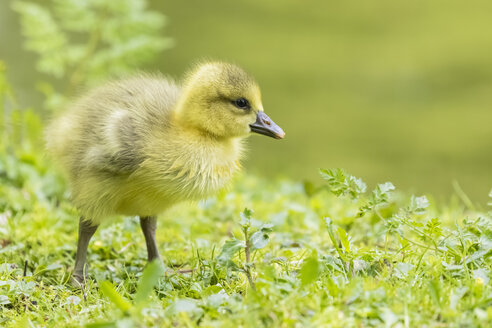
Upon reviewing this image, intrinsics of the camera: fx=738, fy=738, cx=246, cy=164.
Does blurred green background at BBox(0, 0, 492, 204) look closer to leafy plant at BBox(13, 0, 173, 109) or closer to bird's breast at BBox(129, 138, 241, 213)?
leafy plant at BBox(13, 0, 173, 109)

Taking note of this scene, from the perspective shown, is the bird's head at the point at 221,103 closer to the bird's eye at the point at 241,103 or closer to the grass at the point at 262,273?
the bird's eye at the point at 241,103

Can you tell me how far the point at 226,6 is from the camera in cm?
1288

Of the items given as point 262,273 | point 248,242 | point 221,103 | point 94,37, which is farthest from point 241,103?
point 94,37

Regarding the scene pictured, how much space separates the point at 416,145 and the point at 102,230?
5059 mm

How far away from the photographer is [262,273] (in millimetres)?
2828

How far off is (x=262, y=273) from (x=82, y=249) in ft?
3.45

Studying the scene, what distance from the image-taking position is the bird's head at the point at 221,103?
133 inches

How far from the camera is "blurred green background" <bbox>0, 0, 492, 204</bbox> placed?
312 inches

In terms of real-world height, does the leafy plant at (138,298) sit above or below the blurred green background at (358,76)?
below

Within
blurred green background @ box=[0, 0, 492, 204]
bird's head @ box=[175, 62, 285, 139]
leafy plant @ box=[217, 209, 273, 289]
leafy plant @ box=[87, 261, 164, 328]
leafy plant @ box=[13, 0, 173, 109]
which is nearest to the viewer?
leafy plant @ box=[87, 261, 164, 328]

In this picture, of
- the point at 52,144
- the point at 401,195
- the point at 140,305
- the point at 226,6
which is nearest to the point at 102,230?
the point at 52,144

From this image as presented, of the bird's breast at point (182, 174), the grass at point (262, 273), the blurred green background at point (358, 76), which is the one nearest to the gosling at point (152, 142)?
the bird's breast at point (182, 174)

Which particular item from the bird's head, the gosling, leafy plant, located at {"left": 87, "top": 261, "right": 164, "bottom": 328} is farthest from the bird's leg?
leafy plant, located at {"left": 87, "top": 261, "right": 164, "bottom": 328}

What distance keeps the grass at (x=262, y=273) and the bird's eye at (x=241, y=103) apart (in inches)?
24.5
